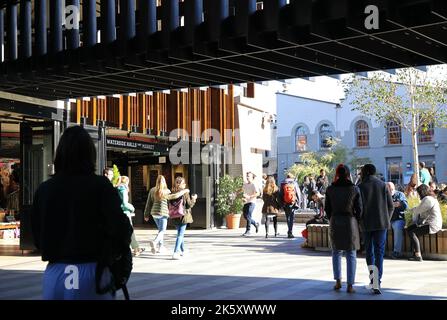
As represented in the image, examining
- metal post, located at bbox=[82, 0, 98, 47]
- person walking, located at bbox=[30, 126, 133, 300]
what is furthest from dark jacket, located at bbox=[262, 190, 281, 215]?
person walking, located at bbox=[30, 126, 133, 300]

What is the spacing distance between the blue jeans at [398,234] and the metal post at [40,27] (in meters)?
7.11

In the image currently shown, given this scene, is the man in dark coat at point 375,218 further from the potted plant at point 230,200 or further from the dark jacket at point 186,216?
the potted plant at point 230,200

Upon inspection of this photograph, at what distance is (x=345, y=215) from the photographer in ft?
25.2

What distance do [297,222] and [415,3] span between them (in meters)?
17.3

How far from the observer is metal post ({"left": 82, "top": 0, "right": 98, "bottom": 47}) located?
339 inches

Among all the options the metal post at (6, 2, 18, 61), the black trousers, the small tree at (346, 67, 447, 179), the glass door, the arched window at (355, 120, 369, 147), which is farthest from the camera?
the arched window at (355, 120, 369, 147)

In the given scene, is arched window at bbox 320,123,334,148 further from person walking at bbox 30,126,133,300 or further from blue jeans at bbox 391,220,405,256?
person walking at bbox 30,126,133,300

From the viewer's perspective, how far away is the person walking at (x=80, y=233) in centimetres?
328

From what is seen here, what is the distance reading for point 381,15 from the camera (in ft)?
19.9

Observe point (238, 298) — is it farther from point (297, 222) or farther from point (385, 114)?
point (385, 114)

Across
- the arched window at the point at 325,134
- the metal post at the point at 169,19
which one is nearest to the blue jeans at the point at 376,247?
the metal post at the point at 169,19

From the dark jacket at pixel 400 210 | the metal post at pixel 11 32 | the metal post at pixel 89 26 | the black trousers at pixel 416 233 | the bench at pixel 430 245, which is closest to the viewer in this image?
the metal post at pixel 89 26
